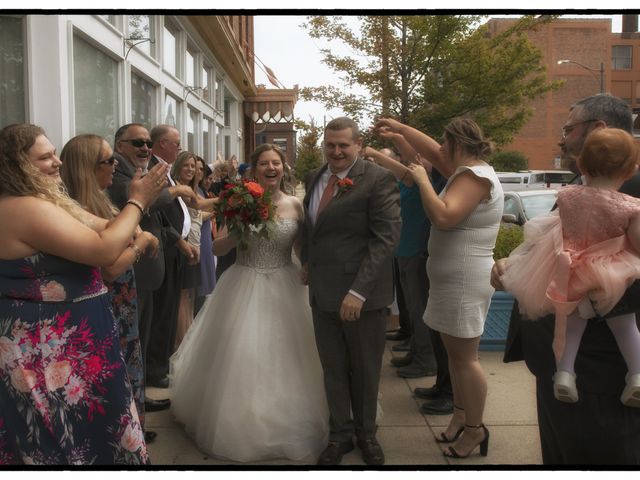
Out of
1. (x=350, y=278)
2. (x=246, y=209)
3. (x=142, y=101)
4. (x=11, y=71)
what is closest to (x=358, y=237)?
(x=350, y=278)

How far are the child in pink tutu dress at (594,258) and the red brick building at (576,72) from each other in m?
40.7

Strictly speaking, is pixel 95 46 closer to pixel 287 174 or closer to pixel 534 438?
pixel 287 174

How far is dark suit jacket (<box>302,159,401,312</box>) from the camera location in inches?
149

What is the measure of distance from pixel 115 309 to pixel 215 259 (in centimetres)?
348

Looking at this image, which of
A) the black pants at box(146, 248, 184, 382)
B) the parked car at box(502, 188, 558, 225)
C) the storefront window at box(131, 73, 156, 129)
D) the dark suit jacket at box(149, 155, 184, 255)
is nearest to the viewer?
the dark suit jacket at box(149, 155, 184, 255)

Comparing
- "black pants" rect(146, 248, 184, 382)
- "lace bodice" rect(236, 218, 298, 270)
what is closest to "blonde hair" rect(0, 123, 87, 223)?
"lace bodice" rect(236, 218, 298, 270)

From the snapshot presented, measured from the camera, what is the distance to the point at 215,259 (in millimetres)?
7137

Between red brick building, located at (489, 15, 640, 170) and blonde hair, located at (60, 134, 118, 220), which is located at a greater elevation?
red brick building, located at (489, 15, 640, 170)

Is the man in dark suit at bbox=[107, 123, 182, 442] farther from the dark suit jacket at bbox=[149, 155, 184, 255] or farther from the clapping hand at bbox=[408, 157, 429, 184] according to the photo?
the clapping hand at bbox=[408, 157, 429, 184]

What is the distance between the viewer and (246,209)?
4.04 metres

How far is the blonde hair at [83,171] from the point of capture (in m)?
3.31

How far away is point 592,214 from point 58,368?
2314 millimetres

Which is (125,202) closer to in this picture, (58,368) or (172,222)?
(172,222)

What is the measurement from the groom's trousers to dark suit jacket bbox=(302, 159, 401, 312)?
0.16 m
